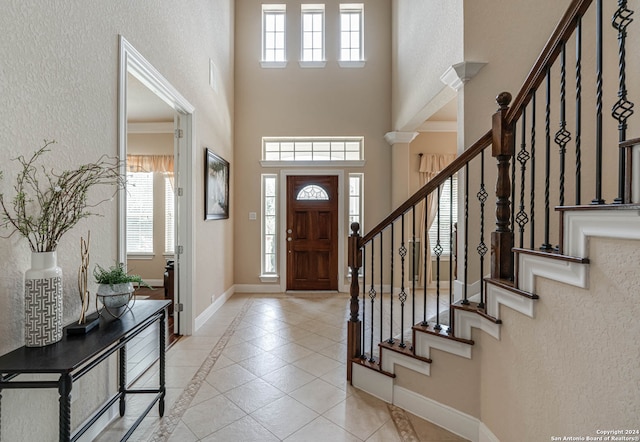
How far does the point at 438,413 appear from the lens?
6.41 ft

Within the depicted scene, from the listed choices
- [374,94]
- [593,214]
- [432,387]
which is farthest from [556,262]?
[374,94]

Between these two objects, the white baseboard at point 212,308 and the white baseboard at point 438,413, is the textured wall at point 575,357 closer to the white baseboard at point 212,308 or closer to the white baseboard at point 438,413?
the white baseboard at point 438,413

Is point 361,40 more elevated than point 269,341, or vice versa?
point 361,40

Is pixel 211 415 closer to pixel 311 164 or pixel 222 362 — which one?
pixel 222 362

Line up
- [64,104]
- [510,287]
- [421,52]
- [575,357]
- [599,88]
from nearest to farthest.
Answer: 1. [599,88]
2. [575,357]
3. [510,287]
4. [64,104]
5. [421,52]

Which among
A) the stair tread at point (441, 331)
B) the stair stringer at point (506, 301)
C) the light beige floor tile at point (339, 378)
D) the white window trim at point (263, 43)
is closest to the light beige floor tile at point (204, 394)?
the light beige floor tile at point (339, 378)

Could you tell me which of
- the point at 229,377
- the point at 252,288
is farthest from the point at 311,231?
the point at 229,377

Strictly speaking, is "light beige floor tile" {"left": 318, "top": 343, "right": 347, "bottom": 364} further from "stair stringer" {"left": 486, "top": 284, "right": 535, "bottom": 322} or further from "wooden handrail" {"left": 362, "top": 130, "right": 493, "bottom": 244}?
"stair stringer" {"left": 486, "top": 284, "right": 535, "bottom": 322}

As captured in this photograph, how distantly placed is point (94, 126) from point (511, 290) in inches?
99.6

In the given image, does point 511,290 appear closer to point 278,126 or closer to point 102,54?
point 102,54

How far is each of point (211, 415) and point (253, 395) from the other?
0.32 meters

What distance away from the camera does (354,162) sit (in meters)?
5.25

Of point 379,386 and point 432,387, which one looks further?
point 379,386

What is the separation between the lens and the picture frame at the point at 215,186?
3875 millimetres
